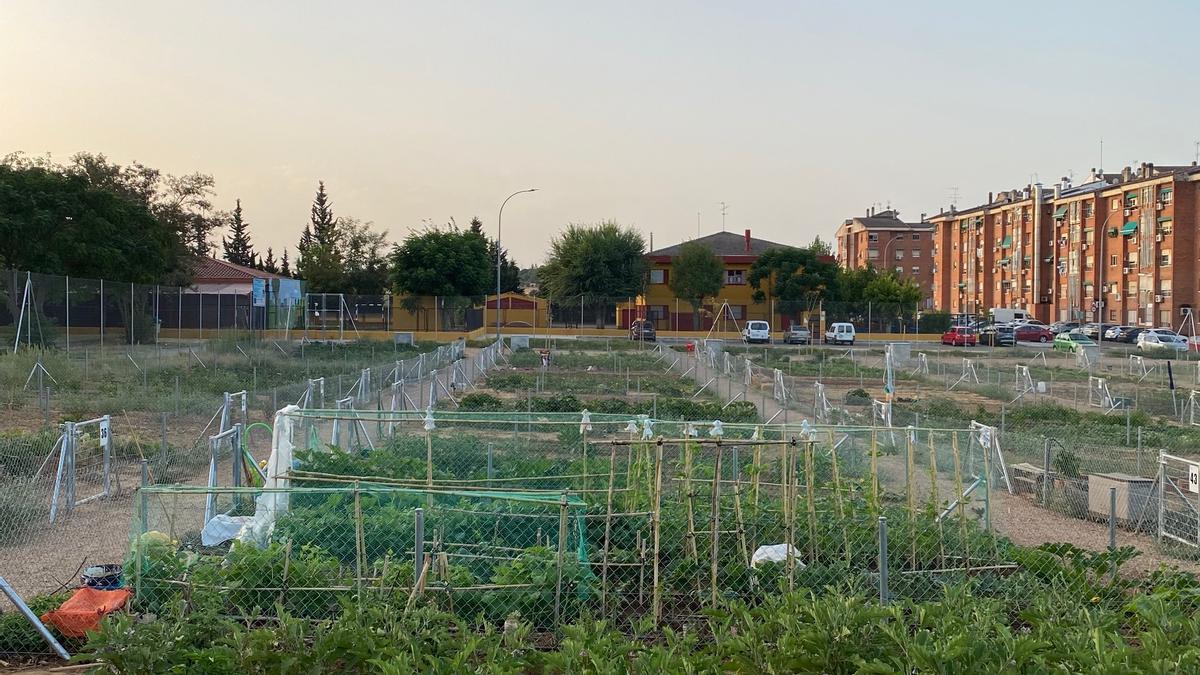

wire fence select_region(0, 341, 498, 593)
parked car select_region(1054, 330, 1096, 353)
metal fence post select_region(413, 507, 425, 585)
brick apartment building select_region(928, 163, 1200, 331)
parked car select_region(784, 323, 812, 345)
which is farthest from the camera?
brick apartment building select_region(928, 163, 1200, 331)

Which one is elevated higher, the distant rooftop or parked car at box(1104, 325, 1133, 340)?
the distant rooftop

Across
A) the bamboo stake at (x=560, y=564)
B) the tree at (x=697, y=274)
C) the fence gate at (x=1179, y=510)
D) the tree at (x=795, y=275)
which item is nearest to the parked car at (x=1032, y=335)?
the tree at (x=795, y=275)

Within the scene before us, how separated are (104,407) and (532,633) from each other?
53.4ft

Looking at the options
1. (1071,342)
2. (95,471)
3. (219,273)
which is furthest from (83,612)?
(219,273)

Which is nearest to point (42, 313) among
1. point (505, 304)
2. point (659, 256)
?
point (505, 304)

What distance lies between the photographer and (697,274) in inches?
2849

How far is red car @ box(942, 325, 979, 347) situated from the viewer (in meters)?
61.1

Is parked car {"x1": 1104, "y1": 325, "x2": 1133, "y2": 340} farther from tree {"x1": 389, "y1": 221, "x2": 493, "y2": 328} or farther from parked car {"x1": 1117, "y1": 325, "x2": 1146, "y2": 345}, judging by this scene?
tree {"x1": 389, "y1": 221, "x2": 493, "y2": 328}

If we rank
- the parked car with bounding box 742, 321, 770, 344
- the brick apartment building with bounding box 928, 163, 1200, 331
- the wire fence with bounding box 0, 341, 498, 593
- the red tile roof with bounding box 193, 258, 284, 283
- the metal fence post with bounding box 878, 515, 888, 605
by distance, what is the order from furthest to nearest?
the brick apartment building with bounding box 928, 163, 1200, 331, the red tile roof with bounding box 193, 258, 284, 283, the parked car with bounding box 742, 321, 770, 344, the wire fence with bounding box 0, 341, 498, 593, the metal fence post with bounding box 878, 515, 888, 605

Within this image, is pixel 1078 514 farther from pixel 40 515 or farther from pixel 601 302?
pixel 601 302

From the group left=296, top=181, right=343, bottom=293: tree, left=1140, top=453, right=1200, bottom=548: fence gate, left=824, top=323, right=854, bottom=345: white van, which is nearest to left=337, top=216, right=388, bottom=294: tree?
left=296, top=181, right=343, bottom=293: tree

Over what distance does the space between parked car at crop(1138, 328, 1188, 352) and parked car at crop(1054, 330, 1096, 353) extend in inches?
96.8

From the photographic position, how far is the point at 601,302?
6241 cm

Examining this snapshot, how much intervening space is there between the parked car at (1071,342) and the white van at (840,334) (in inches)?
400
